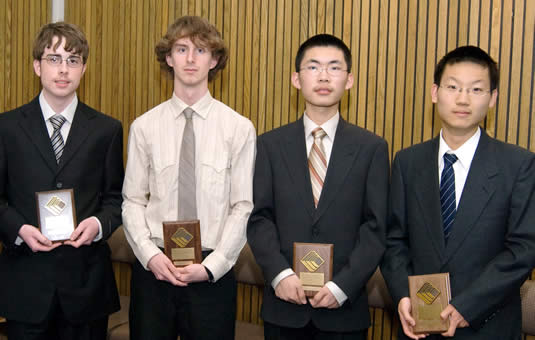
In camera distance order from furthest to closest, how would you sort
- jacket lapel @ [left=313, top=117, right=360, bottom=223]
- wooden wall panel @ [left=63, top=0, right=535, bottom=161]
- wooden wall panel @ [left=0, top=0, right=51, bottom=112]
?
wooden wall panel @ [left=0, top=0, right=51, bottom=112] → wooden wall panel @ [left=63, top=0, right=535, bottom=161] → jacket lapel @ [left=313, top=117, right=360, bottom=223]

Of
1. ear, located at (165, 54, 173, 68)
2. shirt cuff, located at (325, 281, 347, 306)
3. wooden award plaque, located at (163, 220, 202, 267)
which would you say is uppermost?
ear, located at (165, 54, 173, 68)

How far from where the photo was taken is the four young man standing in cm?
238

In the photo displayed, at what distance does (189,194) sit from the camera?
2.79 m

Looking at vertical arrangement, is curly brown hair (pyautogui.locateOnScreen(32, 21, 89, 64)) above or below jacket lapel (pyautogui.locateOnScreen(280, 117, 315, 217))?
above

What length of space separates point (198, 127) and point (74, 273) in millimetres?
1007

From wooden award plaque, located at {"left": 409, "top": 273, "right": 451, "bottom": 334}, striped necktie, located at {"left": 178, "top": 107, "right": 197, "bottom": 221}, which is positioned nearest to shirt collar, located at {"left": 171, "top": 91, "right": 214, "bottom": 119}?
striped necktie, located at {"left": 178, "top": 107, "right": 197, "bottom": 221}

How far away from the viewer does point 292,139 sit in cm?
272

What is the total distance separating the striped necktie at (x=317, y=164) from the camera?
2.64 m

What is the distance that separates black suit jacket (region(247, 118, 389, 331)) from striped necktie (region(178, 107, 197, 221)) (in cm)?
33

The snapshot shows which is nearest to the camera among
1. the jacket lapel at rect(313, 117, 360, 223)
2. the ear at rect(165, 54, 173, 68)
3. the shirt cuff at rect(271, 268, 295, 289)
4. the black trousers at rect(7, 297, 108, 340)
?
the shirt cuff at rect(271, 268, 295, 289)

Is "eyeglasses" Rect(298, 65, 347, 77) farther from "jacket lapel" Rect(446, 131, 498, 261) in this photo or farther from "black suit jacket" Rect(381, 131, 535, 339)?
"jacket lapel" Rect(446, 131, 498, 261)

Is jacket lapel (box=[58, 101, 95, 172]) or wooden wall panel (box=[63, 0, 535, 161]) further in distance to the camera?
wooden wall panel (box=[63, 0, 535, 161])

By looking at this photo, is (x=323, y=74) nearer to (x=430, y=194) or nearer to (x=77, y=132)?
(x=430, y=194)

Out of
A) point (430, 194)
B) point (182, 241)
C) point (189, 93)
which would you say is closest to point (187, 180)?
point (182, 241)
